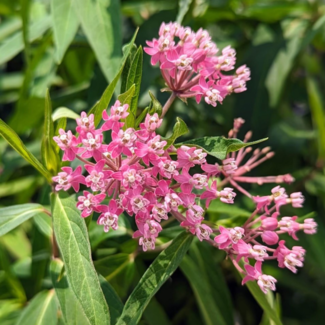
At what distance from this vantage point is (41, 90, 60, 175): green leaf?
98 cm

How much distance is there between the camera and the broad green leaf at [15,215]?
97 centimetres

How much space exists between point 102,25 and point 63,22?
0.45 ft

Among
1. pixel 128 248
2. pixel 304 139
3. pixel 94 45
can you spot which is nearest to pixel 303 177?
pixel 304 139

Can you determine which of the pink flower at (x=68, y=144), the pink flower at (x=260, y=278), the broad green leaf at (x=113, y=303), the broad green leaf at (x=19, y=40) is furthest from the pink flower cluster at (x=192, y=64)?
the broad green leaf at (x=19, y=40)

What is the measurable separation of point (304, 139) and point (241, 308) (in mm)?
726

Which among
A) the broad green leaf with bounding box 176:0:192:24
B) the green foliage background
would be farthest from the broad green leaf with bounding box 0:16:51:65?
the broad green leaf with bounding box 176:0:192:24

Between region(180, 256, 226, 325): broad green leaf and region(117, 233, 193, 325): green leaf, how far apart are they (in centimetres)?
22

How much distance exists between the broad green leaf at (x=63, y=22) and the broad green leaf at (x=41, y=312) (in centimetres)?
66

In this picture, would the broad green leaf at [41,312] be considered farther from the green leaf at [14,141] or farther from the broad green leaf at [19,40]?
the broad green leaf at [19,40]

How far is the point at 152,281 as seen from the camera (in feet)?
2.98

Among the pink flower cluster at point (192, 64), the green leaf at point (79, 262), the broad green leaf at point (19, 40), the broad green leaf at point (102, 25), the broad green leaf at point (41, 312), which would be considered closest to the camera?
the green leaf at point (79, 262)

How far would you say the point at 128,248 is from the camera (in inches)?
48.3

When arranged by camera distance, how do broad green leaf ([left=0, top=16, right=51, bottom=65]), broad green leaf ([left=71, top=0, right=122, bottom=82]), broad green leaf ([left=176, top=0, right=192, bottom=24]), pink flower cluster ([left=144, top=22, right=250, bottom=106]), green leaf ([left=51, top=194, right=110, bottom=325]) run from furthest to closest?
broad green leaf ([left=0, top=16, right=51, bottom=65])
broad green leaf ([left=176, top=0, right=192, bottom=24])
broad green leaf ([left=71, top=0, right=122, bottom=82])
pink flower cluster ([left=144, top=22, right=250, bottom=106])
green leaf ([left=51, top=194, right=110, bottom=325])

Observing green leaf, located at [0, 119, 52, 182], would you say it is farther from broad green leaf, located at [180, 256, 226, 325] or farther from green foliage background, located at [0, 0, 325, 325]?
broad green leaf, located at [180, 256, 226, 325]
